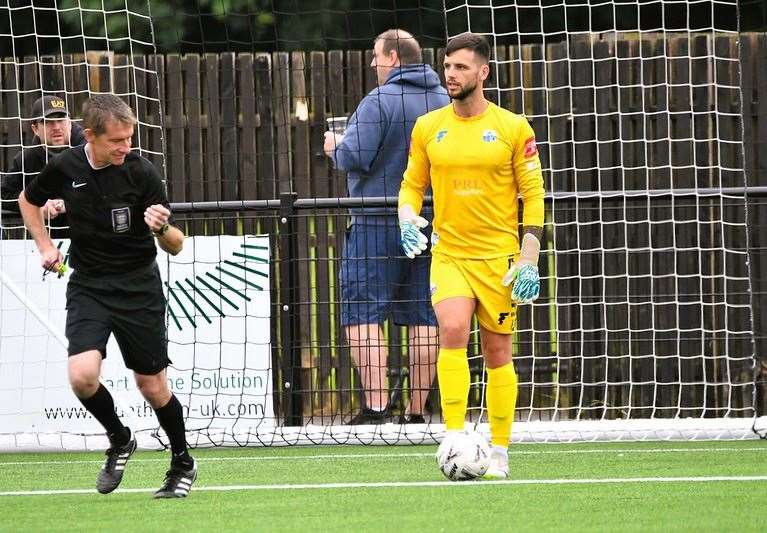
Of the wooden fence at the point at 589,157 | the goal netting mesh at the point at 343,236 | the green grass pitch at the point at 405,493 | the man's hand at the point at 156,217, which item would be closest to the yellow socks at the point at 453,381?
the green grass pitch at the point at 405,493

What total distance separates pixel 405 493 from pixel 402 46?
4510mm

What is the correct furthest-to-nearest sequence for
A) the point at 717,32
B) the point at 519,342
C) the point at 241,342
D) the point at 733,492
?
Answer: the point at 717,32 < the point at 519,342 < the point at 241,342 < the point at 733,492

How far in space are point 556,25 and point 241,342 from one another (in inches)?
242

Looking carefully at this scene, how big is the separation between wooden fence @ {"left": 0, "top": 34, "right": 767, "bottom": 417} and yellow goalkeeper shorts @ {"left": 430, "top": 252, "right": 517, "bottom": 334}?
3.80m

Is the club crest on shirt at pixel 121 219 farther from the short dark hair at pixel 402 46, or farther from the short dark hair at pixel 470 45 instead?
the short dark hair at pixel 402 46

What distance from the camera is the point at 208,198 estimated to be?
1272 centimetres

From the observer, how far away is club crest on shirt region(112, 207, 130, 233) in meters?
7.38

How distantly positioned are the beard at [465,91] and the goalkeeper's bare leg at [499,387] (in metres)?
1.17

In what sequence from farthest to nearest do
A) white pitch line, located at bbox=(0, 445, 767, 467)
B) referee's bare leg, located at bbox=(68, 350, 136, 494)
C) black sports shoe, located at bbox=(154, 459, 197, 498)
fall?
1. white pitch line, located at bbox=(0, 445, 767, 467)
2. black sports shoe, located at bbox=(154, 459, 197, 498)
3. referee's bare leg, located at bbox=(68, 350, 136, 494)

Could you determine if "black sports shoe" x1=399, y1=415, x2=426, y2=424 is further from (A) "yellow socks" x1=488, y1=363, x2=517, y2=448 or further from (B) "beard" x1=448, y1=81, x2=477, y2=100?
(B) "beard" x1=448, y1=81, x2=477, y2=100

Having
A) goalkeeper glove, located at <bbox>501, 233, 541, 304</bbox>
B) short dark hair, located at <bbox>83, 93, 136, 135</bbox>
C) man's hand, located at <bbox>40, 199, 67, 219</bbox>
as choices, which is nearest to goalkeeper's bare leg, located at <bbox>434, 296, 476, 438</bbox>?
goalkeeper glove, located at <bbox>501, 233, 541, 304</bbox>

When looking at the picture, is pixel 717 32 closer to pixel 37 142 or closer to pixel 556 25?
pixel 556 25

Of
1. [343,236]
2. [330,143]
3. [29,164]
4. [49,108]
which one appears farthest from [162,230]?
[343,236]

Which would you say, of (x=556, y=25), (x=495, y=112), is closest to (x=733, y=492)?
(x=495, y=112)
